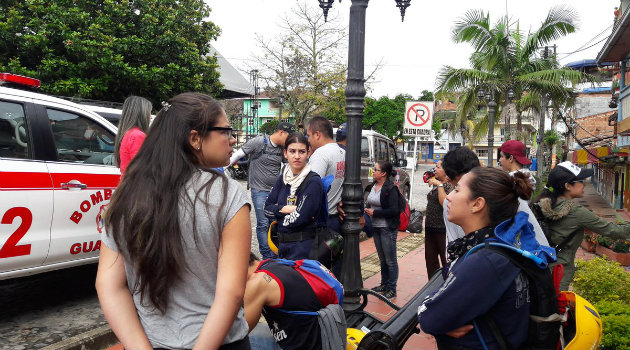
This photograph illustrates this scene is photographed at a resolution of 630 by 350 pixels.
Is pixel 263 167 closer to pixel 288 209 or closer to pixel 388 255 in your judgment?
pixel 388 255

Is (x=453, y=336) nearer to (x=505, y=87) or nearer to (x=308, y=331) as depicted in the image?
(x=308, y=331)

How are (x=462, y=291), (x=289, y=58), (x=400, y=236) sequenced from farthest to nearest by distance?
1. (x=289, y=58)
2. (x=400, y=236)
3. (x=462, y=291)

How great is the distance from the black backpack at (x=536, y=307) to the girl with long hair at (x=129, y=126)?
321 cm

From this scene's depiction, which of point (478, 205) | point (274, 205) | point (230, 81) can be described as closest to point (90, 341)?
point (274, 205)

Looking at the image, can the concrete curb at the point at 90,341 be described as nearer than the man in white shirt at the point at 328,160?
Yes

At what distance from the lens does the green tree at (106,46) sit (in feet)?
37.5

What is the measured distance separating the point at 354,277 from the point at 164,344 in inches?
111

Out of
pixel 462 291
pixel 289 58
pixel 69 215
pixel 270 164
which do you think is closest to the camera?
pixel 462 291

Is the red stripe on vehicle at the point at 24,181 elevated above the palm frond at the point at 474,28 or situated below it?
below

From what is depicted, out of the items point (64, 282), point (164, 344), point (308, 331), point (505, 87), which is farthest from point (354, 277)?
point (505, 87)

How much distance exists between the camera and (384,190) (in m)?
5.00

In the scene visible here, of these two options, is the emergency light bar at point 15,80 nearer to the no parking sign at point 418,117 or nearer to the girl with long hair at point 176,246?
the girl with long hair at point 176,246

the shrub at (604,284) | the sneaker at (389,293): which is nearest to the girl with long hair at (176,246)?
the sneaker at (389,293)

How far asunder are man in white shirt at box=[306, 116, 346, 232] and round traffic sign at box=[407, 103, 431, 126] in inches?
215
